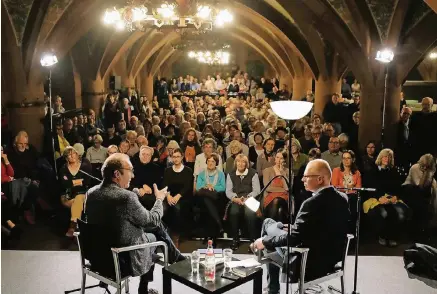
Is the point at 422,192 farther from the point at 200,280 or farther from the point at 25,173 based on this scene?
the point at 25,173

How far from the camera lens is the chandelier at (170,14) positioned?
6.52 metres

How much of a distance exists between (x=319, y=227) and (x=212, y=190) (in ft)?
7.97

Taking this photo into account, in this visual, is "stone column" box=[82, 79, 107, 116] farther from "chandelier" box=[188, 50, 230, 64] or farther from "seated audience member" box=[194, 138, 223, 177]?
"seated audience member" box=[194, 138, 223, 177]

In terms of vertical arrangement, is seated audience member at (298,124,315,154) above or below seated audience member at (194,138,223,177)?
above

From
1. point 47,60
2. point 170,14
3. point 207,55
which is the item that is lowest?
point 47,60

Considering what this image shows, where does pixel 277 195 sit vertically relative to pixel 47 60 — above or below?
below

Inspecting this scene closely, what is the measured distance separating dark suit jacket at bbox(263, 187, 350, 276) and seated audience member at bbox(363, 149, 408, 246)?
2.26 meters

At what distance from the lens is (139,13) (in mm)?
6613

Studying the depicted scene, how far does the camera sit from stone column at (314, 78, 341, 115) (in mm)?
12531

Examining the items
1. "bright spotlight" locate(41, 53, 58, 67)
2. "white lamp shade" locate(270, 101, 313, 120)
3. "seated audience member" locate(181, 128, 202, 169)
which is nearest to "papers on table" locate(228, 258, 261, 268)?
"white lamp shade" locate(270, 101, 313, 120)

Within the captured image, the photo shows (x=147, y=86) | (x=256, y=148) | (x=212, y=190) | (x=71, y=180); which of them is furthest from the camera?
(x=147, y=86)

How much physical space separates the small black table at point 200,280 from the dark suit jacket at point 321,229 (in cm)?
40

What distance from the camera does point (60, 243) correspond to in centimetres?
563

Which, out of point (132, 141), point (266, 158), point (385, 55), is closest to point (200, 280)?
point (266, 158)
